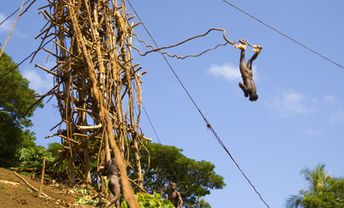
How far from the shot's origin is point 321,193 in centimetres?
1917

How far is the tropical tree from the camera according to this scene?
19.7 m

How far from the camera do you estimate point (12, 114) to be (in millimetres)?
20672

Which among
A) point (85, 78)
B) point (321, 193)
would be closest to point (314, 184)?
point (321, 193)

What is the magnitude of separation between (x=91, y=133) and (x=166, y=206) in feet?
3.85

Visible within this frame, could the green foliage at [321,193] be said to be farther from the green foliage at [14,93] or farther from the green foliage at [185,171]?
the green foliage at [14,93]

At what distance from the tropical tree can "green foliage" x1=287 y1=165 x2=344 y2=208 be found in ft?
35.0

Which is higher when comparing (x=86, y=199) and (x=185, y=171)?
(x=185, y=171)

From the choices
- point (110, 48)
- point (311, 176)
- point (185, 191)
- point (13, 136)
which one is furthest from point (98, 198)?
point (185, 191)

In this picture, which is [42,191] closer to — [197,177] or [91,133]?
[91,133]

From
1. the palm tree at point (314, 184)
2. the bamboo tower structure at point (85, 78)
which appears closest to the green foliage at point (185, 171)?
the palm tree at point (314, 184)

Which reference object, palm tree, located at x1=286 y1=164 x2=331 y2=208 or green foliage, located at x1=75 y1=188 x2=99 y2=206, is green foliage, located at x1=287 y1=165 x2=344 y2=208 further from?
green foliage, located at x1=75 y1=188 x2=99 y2=206

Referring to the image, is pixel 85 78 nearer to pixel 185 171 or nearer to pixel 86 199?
pixel 86 199

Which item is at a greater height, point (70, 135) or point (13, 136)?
point (13, 136)

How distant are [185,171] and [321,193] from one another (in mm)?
7536
